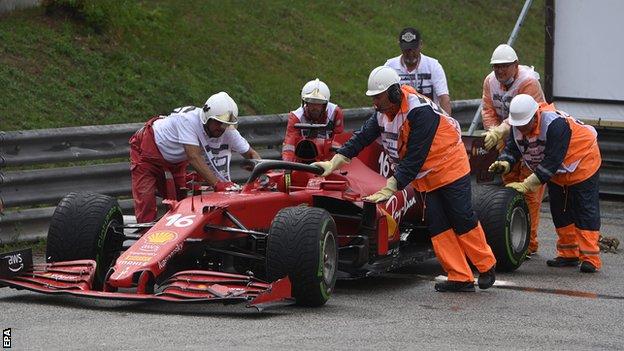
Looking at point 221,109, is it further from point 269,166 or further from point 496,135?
point 496,135

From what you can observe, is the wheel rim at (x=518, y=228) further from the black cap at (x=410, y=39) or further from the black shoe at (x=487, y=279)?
the black cap at (x=410, y=39)

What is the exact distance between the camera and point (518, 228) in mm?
11680

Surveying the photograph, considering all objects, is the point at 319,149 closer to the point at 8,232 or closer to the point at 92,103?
the point at 8,232

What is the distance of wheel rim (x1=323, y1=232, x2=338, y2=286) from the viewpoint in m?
9.47

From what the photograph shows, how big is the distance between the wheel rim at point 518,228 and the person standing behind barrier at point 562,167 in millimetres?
216

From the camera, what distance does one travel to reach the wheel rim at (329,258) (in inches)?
373

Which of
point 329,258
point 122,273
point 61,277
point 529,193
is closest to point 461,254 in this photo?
point 329,258

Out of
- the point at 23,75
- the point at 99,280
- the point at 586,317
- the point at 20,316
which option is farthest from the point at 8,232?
the point at 586,317

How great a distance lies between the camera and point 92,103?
1577 centimetres

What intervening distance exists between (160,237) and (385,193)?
1.75 metres

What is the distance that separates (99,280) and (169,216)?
68 cm

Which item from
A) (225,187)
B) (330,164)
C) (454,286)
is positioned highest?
(330,164)

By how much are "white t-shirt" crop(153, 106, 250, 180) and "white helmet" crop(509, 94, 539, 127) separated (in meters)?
2.24

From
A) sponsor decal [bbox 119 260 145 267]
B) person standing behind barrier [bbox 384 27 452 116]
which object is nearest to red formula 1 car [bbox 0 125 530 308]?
sponsor decal [bbox 119 260 145 267]
